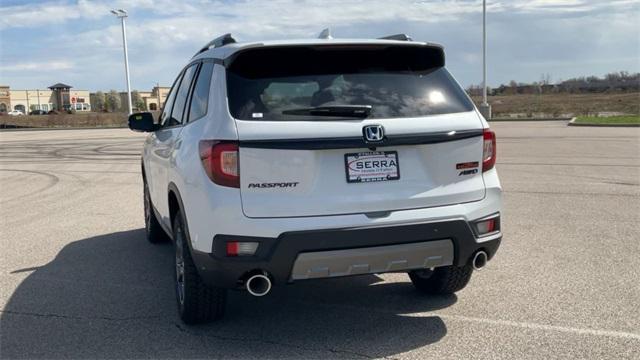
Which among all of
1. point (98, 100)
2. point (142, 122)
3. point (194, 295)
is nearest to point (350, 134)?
point (194, 295)

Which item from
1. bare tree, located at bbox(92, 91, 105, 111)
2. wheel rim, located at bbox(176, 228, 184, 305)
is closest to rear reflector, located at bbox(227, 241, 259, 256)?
wheel rim, located at bbox(176, 228, 184, 305)

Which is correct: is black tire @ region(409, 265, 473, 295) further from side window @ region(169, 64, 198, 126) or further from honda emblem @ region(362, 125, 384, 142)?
side window @ region(169, 64, 198, 126)

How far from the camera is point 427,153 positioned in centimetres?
389

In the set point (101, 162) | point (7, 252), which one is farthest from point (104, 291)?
point (101, 162)

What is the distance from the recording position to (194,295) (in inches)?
166

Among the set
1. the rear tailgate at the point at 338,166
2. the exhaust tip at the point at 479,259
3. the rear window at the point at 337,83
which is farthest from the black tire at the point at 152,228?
the exhaust tip at the point at 479,259

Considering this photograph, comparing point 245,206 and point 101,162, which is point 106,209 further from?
point 101,162

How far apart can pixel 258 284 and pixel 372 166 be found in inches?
37.9

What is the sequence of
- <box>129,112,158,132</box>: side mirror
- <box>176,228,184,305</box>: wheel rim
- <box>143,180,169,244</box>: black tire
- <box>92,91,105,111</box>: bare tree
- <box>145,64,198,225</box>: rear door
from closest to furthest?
<box>176,228,184,305</box>: wheel rim < <box>145,64,198,225</box>: rear door < <box>129,112,158,132</box>: side mirror < <box>143,180,169,244</box>: black tire < <box>92,91,105,111</box>: bare tree

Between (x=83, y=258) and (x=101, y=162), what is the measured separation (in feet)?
35.2

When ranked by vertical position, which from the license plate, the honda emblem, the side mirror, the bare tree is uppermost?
the bare tree

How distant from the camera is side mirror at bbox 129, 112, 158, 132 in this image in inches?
225

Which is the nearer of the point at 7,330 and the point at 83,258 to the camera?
the point at 7,330

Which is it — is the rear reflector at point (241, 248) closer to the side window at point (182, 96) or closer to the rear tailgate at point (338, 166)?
the rear tailgate at point (338, 166)
